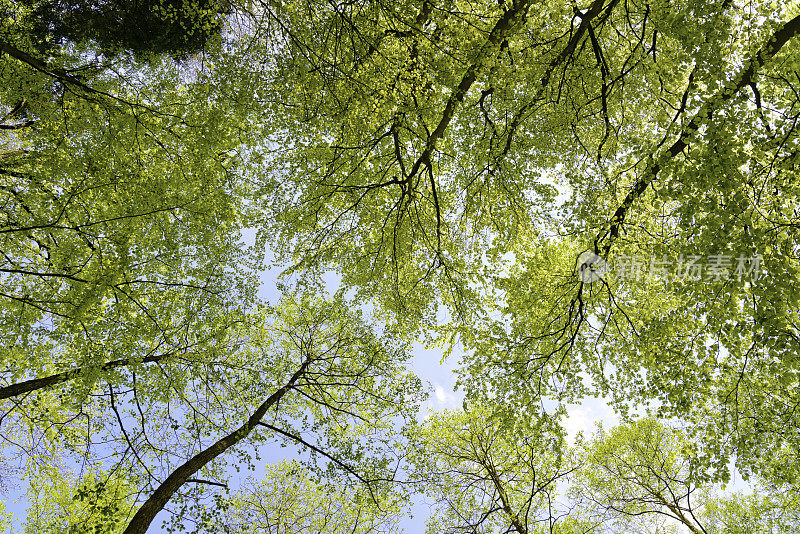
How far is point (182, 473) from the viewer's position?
24.6 feet

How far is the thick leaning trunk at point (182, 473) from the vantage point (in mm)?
6668

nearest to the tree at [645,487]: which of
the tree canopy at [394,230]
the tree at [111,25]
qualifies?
the tree canopy at [394,230]

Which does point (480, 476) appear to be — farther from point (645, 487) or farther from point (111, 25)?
point (111, 25)

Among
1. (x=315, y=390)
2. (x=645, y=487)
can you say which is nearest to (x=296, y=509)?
(x=315, y=390)

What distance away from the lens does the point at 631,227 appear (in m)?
7.22

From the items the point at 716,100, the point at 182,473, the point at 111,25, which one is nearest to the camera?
the point at 716,100

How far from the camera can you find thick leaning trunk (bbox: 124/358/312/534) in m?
6.67

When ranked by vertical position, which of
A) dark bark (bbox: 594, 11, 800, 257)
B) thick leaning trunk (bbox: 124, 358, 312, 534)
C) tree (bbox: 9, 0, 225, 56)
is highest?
tree (bbox: 9, 0, 225, 56)

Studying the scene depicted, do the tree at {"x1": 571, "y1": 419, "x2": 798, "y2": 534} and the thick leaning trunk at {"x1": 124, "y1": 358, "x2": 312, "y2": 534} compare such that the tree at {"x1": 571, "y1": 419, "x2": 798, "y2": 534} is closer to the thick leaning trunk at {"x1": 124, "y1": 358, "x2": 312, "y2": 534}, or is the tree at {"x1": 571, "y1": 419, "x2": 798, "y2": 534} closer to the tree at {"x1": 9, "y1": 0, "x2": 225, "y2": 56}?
the thick leaning trunk at {"x1": 124, "y1": 358, "x2": 312, "y2": 534}

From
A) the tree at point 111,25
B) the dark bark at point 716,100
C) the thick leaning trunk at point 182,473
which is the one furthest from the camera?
the tree at point 111,25

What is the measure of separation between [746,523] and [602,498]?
378cm

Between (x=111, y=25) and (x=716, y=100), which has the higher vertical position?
(x=111, y=25)

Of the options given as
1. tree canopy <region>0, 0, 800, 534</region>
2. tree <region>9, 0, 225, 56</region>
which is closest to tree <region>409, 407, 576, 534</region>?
tree canopy <region>0, 0, 800, 534</region>

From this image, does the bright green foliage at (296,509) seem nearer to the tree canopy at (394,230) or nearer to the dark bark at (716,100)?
the tree canopy at (394,230)
